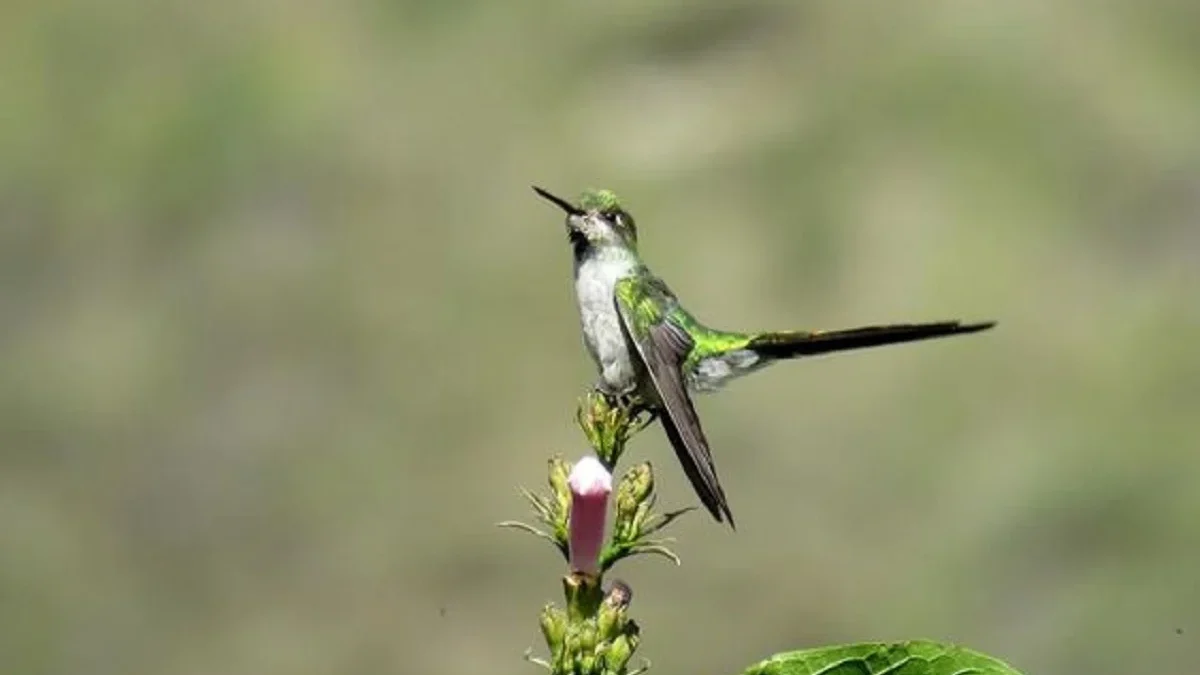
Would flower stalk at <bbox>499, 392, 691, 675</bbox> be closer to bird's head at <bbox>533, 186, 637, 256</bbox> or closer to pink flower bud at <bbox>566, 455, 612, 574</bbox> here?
pink flower bud at <bbox>566, 455, 612, 574</bbox>

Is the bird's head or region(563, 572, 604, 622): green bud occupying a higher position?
the bird's head

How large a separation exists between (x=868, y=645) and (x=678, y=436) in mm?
385

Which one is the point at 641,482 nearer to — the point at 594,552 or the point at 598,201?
the point at 594,552

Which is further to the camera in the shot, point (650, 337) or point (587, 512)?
point (650, 337)

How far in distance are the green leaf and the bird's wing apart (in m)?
0.16

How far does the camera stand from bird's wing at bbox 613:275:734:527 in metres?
1.76

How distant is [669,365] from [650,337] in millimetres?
49

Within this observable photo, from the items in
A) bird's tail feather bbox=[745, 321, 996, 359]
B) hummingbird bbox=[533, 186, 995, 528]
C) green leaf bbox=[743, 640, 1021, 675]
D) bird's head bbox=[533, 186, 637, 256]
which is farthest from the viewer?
bird's head bbox=[533, 186, 637, 256]

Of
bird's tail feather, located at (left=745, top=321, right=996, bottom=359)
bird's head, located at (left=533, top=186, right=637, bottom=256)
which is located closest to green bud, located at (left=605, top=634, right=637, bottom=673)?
bird's tail feather, located at (left=745, top=321, right=996, bottom=359)

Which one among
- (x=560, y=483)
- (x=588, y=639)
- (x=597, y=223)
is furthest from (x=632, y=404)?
(x=597, y=223)

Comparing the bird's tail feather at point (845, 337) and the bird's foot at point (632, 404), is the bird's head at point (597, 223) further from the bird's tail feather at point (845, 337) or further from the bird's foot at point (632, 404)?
the bird's foot at point (632, 404)

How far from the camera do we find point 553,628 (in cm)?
153

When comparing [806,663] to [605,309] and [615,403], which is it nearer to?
[615,403]

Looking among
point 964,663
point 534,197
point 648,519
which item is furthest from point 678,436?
point 534,197
